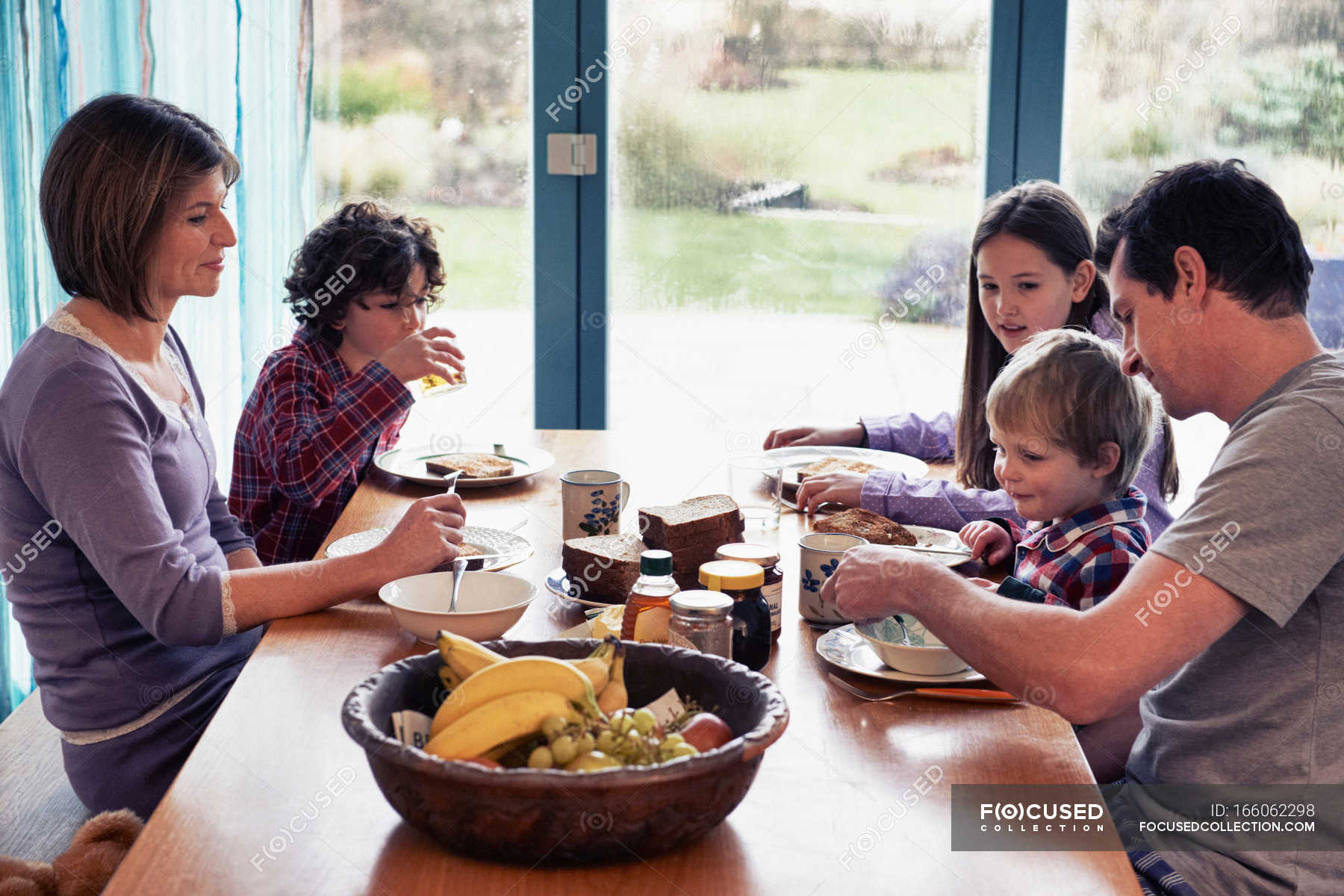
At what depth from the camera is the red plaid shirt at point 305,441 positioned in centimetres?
210

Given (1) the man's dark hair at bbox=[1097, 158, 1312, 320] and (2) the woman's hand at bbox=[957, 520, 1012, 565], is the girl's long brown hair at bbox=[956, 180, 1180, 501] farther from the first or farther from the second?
(1) the man's dark hair at bbox=[1097, 158, 1312, 320]

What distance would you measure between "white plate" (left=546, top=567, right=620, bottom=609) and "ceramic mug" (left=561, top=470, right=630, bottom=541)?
19 centimetres

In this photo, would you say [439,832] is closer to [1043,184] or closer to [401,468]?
[401,468]

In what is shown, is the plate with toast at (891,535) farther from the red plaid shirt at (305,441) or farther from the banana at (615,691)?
the red plaid shirt at (305,441)

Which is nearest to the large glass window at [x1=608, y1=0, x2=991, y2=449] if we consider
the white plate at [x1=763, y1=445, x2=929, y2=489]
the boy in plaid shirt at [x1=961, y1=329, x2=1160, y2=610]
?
the white plate at [x1=763, y1=445, x2=929, y2=489]

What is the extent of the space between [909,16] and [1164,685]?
102 inches

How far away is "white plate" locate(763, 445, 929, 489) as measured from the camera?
228 cm

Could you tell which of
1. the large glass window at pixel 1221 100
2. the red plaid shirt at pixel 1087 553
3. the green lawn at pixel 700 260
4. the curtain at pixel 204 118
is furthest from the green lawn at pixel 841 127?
the red plaid shirt at pixel 1087 553

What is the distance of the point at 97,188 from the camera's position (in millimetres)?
1610

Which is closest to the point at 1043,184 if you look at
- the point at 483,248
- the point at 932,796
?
the point at 932,796

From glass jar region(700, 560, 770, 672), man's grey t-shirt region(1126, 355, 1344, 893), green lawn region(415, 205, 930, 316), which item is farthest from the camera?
green lawn region(415, 205, 930, 316)

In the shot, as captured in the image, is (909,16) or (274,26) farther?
(909,16)

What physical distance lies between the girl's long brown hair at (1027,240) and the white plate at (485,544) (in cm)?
90

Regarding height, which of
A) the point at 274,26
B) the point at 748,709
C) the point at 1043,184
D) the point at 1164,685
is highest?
the point at 274,26
